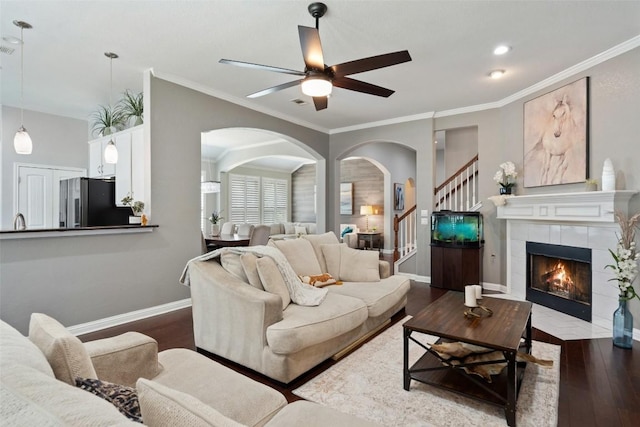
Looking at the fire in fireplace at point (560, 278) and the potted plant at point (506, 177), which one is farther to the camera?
the potted plant at point (506, 177)

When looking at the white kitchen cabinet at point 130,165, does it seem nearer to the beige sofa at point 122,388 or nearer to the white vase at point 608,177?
the beige sofa at point 122,388

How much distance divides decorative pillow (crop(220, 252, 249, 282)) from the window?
7183 mm

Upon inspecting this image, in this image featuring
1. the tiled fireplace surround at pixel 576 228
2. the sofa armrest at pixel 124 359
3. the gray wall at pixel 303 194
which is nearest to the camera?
the sofa armrest at pixel 124 359

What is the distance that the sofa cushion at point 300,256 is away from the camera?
3473 millimetres

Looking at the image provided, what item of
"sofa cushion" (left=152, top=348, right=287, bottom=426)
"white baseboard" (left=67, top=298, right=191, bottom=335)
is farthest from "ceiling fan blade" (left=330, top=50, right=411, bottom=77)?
"white baseboard" (left=67, top=298, right=191, bottom=335)

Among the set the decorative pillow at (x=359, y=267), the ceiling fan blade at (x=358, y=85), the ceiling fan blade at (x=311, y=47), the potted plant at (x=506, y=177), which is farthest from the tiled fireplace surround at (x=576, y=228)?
the ceiling fan blade at (x=311, y=47)

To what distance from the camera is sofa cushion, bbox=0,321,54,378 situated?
79 centimetres

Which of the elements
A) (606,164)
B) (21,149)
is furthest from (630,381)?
(21,149)

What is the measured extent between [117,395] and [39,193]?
6115mm

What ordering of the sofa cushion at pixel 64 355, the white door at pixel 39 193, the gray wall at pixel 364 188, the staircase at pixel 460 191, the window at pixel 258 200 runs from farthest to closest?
1. the window at pixel 258 200
2. the gray wall at pixel 364 188
3. the staircase at pixel 460 191
4. the white door at pixel 39 193
5. the sofa cushion at pixel 64 355

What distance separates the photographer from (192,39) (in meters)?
3.20

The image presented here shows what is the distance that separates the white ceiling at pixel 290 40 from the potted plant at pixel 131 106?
0.57ft

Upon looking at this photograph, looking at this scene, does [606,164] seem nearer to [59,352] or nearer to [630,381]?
[630,381]

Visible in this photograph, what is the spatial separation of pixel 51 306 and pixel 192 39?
117 inches
